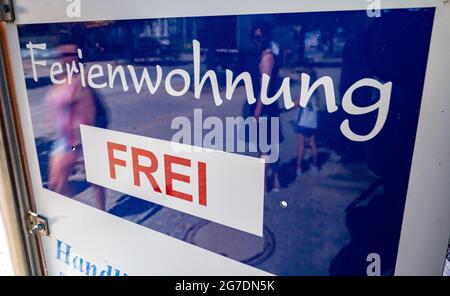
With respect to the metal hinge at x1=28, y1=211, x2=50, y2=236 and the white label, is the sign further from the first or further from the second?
the metal hinge at x1=28, y1=211, x2=50, y2=236

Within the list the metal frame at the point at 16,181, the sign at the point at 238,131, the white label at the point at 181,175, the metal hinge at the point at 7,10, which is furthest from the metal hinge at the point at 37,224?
the metal hinge at the point at 7,10

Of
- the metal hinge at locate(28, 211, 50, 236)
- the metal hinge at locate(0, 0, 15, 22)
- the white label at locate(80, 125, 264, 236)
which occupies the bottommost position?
the metal hinge at locate(28, 211, 50, 236)

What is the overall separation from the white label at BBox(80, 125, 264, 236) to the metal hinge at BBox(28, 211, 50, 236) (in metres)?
0.44

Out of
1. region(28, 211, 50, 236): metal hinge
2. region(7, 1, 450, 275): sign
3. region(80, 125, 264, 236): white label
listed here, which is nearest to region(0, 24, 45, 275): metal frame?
region(28, 211, 50, 236): metal hinge

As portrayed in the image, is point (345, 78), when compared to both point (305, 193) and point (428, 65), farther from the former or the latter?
A: point (305, 193)

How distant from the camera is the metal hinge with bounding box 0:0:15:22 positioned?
121cm

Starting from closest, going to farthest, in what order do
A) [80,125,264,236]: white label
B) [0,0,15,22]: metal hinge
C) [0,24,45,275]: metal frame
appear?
[80,125,264,236]: white label
[0,0,15,22]: metal hinge
[0,24,45,275]: metal frame

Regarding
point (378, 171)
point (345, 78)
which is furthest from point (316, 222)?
point (345, 78)

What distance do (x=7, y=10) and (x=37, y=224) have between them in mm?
864

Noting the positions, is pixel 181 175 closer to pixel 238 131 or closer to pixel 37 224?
pixel 238 131

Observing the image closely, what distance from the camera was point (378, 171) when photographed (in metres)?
0.77

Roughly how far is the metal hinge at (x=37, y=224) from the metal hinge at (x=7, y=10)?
797 millimetres

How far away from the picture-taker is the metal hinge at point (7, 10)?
1212 mm

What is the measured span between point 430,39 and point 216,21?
474mm
